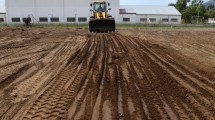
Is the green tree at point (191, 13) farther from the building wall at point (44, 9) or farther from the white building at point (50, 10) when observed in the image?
the building wall at point (44, 9)

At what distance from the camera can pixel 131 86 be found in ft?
28.3

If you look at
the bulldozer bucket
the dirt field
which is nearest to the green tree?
the bulldozer bucket

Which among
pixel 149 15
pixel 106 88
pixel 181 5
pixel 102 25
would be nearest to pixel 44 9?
pixel 149 15

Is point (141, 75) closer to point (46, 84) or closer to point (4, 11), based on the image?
point (46, 84)

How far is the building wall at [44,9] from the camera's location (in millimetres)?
69250

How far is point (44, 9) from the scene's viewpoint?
2736 inches

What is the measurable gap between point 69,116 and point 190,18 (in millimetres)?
81111

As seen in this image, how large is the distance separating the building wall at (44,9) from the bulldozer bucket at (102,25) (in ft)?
133

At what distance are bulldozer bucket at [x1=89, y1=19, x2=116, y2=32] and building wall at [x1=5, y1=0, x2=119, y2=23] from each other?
40512 mm

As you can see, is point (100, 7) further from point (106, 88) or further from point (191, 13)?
point (191, 13)

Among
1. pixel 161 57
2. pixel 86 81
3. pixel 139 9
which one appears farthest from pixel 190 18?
pixel 86 81

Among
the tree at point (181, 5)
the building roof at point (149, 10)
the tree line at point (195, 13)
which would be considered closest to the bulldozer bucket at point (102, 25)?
the building roof at point (149, 10)

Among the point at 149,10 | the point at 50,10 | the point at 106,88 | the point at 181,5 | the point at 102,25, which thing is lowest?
the point at 106,88

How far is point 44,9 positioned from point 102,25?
43159 mm
